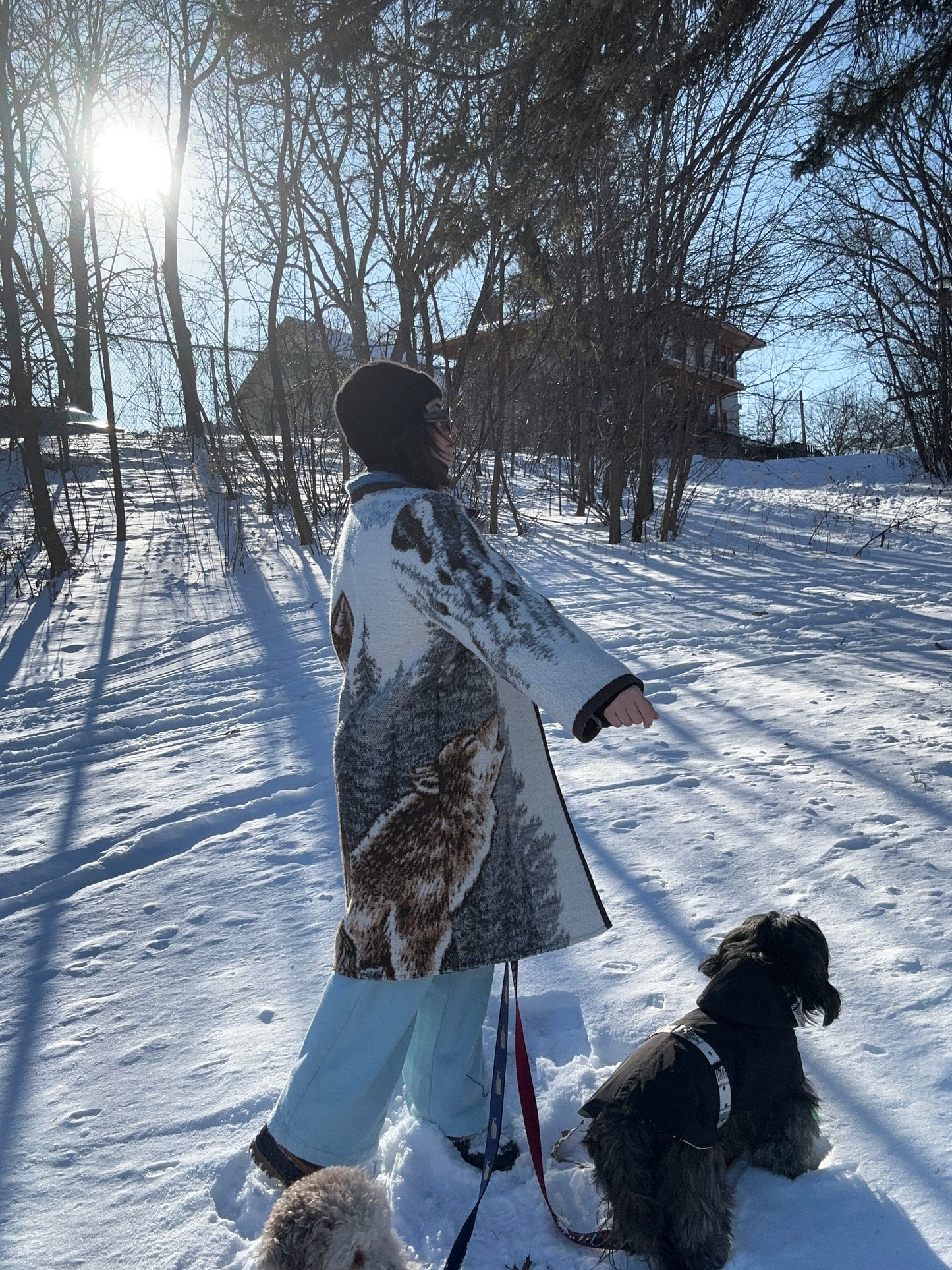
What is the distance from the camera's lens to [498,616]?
1.51 meters

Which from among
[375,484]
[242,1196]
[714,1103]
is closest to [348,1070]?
[242,1196]

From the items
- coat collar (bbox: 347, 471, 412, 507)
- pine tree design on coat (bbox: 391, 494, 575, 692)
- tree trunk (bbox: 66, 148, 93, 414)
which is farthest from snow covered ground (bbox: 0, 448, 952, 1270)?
tree trunk (bbox: 66, 148, 93, 414)

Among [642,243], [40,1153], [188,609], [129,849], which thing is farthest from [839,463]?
[40,1153]

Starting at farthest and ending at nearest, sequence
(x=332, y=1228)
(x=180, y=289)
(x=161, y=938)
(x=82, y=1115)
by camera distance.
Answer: (x=180, y=289)
(x=161, y=938)
(x=82, y=1115)
(x=332, y=1228)

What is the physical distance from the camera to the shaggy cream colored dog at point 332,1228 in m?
1.39

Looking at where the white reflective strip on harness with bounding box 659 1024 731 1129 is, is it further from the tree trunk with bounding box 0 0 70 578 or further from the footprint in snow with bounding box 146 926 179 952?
the tree trunk with bounding box 0 0 70 578

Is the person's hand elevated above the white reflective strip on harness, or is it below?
above

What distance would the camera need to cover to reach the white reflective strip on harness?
1.62m

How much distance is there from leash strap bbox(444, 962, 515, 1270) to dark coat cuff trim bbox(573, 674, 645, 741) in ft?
2.25

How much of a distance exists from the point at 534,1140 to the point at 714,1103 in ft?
1.25

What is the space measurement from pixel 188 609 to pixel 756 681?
237 inches

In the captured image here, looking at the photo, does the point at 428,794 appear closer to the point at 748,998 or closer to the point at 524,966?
the point at 748,998

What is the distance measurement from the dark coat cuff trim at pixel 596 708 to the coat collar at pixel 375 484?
0.59 m

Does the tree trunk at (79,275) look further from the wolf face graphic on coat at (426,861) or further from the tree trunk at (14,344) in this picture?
the wolf face graphic on coat at (426,861)
